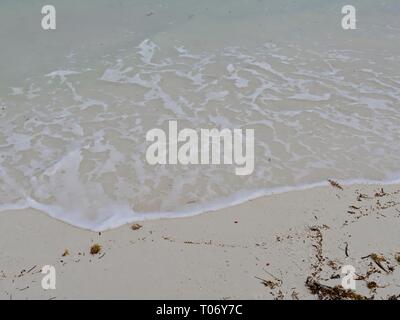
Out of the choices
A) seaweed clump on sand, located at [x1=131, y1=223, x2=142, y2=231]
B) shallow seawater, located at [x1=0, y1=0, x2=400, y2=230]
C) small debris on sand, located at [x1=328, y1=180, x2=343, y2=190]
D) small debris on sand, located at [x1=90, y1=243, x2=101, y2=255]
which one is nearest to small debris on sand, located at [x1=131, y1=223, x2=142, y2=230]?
seaweed clump on sand, located at [x1=131, y1=223, x2=142, y2=231]

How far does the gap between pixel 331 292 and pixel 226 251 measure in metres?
0.96

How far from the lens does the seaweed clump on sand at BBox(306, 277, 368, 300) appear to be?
11.5ft

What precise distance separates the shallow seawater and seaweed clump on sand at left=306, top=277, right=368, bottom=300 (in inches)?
55.0

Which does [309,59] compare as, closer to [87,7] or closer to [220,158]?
[220,158]

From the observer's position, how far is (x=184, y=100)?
22.1 feet

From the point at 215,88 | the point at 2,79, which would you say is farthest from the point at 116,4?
the point at 215,88

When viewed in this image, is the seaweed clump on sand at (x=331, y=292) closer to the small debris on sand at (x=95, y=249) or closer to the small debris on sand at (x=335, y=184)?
the small debris on sand at (x=335, y=184)

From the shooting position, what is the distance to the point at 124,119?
625cm

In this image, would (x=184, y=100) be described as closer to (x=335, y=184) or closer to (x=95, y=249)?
(x=335, y=184)

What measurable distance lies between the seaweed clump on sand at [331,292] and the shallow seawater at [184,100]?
1.40 metres

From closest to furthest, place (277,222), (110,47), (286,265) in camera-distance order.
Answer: (286,265)
(277,222)
(110,47)

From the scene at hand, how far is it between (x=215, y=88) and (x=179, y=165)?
2245 mm

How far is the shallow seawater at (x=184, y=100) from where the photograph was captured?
495 centimetres

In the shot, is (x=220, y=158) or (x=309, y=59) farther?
(x=309, y=59)
